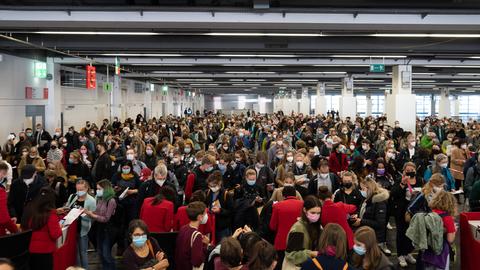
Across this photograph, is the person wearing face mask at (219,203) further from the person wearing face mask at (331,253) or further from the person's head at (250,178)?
the person wearing face mask at (331,253)

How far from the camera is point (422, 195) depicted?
23.7 feet

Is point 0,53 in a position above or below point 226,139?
above

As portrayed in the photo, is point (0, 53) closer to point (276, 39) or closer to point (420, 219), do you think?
point (276, 39)

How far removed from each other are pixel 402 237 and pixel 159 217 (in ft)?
14.0

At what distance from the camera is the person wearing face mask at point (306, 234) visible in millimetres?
5523

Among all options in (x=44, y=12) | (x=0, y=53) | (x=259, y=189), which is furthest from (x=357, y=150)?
(x=0, y=53)

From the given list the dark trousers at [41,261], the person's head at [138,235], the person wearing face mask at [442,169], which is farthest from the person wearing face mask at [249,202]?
the person wearing face mask at [442,169]

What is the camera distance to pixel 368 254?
477cm

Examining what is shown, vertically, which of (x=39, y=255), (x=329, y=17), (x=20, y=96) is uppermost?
(x=329, y=17)

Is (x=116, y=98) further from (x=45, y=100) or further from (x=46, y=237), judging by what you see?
(x=46, y=237)

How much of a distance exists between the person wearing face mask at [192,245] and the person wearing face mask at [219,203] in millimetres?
1588

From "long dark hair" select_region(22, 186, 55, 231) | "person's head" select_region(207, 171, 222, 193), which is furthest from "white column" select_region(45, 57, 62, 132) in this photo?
"long dark hair" select_region(22, 186, 55, 231)

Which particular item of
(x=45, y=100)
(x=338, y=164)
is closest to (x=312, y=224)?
(x=338, y=164)

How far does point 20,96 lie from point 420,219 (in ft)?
61.7
